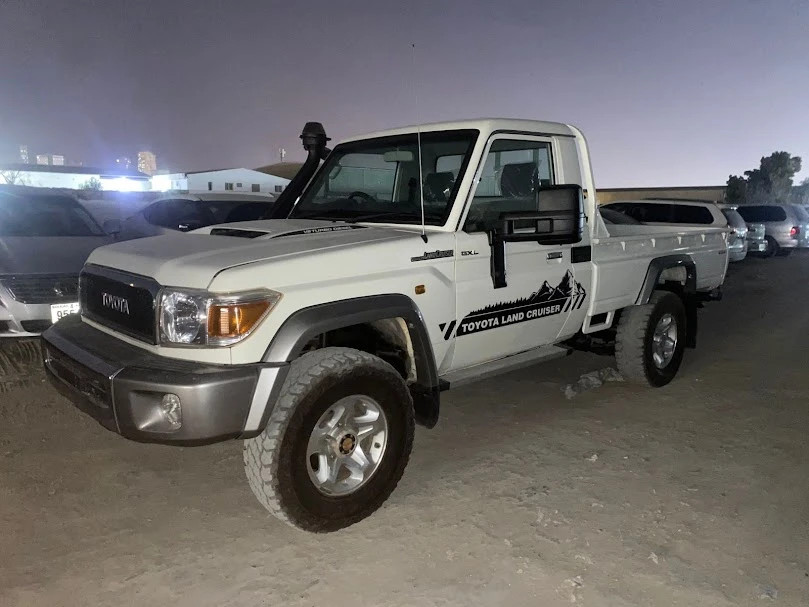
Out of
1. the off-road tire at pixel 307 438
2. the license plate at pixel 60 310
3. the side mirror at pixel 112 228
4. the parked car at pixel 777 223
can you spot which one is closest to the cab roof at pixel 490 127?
the off-road tire at pixel 307 438

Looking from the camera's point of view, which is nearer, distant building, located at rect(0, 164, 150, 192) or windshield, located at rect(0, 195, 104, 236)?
windshield, located at rect(0, 195, 104, 236)

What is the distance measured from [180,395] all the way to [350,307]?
0.88 m

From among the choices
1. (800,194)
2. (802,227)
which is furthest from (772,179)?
(802,227)

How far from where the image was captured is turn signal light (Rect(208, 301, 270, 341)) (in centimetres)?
273

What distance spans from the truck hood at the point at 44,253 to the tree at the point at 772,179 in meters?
43.7

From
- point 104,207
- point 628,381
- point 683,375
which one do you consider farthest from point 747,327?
point 104,207

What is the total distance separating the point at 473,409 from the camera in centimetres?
502

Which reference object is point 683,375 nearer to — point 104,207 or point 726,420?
point 726,420

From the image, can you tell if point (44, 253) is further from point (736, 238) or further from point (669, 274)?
point (736, 238)

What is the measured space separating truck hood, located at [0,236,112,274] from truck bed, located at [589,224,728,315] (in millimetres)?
4334

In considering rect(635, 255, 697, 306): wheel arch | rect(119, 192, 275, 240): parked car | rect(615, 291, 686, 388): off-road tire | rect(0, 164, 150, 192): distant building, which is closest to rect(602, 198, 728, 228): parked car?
rect(635, 255, 697, 306): wheel arch

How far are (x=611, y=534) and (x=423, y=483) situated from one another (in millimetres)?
1094

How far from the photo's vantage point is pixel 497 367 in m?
4.02

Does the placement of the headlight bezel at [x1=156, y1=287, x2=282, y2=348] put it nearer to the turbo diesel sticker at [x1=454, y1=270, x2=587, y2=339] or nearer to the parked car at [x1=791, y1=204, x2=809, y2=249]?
the turbo diesel sticker at [x1=454, y1=270, x2=587, y2=339]
